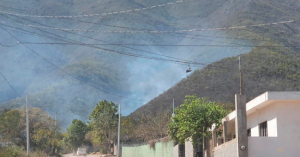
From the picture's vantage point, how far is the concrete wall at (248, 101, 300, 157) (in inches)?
805

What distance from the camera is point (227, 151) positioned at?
72.9 ft

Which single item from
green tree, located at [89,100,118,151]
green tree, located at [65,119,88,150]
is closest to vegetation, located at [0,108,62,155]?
green tree, located at [89,100,118,151]

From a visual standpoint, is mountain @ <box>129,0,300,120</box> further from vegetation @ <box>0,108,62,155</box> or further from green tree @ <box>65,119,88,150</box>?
vegetation @ <box>0,108,62,155</box>

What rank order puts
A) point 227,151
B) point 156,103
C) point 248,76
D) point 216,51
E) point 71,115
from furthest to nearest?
point 71,115 < point 216,51 < point 156,103 < point 248,76 < point 227,151

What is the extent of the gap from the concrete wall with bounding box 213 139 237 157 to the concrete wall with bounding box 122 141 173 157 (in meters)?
13.0

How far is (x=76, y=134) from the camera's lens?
316 feet

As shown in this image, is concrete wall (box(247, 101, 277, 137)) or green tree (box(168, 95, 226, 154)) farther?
green tree (box(168, 95, 226, 154))

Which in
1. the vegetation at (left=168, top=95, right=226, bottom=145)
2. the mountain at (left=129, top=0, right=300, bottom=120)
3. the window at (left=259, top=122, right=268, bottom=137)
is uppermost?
the mountain at (left=129, top=0, right=300, bottom=120)

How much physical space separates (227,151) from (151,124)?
4037 cm

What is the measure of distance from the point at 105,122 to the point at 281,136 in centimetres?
5197

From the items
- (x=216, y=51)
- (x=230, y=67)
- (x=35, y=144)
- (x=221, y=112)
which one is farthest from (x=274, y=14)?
(x=221, y=112)

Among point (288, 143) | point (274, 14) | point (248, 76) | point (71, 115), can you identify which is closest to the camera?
point (288, 143)

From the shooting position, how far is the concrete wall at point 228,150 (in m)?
20.9

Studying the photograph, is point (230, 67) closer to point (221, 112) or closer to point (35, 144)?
point (35, 144)
